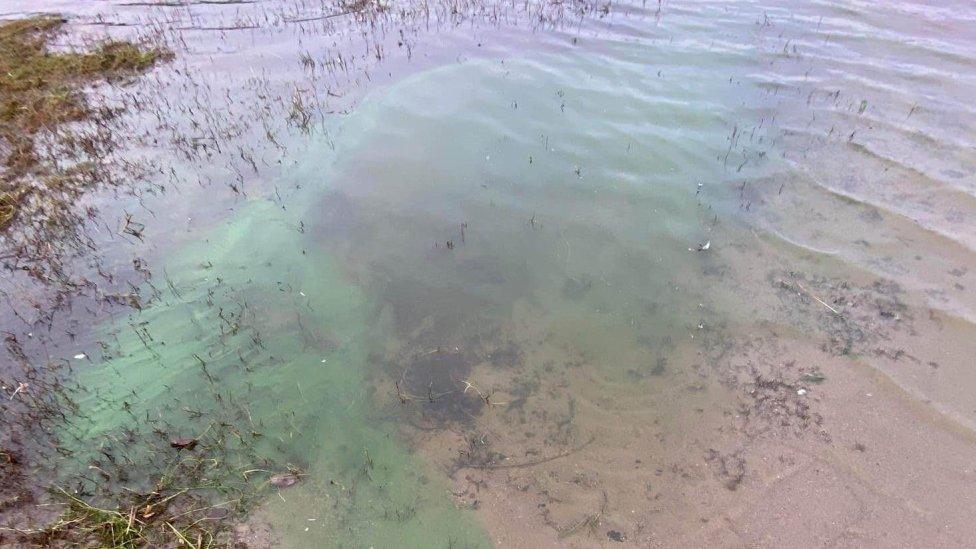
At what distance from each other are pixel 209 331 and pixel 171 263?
1460 millimetres

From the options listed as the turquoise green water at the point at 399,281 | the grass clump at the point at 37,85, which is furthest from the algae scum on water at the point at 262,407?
the grass clump at the point at 37,85

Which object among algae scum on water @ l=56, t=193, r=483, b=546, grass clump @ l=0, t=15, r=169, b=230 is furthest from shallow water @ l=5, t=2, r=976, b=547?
grass clump @ l=0, t=15, r=169, b=230

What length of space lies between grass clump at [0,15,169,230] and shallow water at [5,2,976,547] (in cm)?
137

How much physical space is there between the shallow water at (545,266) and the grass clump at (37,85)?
1.37 metres

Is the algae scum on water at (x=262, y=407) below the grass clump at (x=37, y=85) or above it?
below

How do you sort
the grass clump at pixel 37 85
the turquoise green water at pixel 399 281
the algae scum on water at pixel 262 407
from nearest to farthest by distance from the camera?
the algae scum on water at pixel 262 407
the turquoise green water at pixel 399 281
the grass clump at pixel 37 85

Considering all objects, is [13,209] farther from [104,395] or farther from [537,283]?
[537,283]

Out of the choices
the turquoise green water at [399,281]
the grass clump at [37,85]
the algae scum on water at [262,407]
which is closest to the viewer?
the algae scum on water at [262,407]

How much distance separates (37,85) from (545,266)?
10414mm

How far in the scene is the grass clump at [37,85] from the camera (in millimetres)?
8180

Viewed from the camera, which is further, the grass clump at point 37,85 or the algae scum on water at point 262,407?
the grass clump at point 37,85

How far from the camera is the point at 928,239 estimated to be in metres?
6.69

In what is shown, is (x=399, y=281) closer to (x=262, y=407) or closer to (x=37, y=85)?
(x=262, y=407)

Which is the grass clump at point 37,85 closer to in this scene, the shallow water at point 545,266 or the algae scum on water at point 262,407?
the shallow water at point 545,266
